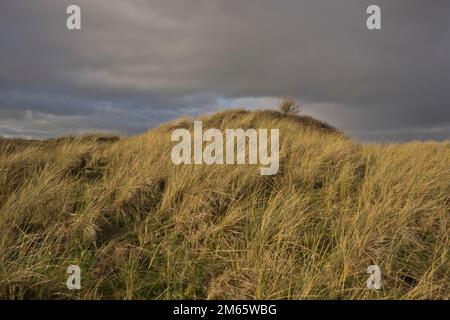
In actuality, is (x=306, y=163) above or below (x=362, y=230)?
above

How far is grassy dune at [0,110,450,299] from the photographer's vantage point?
3.46m

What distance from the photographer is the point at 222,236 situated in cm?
443

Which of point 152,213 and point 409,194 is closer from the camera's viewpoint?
point 152,213

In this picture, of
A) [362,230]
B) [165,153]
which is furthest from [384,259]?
[165,153]

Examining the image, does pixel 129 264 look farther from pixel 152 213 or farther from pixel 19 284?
pixel 152 213

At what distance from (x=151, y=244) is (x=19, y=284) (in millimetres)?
1318

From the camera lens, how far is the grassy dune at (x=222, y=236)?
3.46 metres

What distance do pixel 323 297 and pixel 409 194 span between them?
2.99m

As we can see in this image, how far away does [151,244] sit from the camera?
Answer: 4273mm
